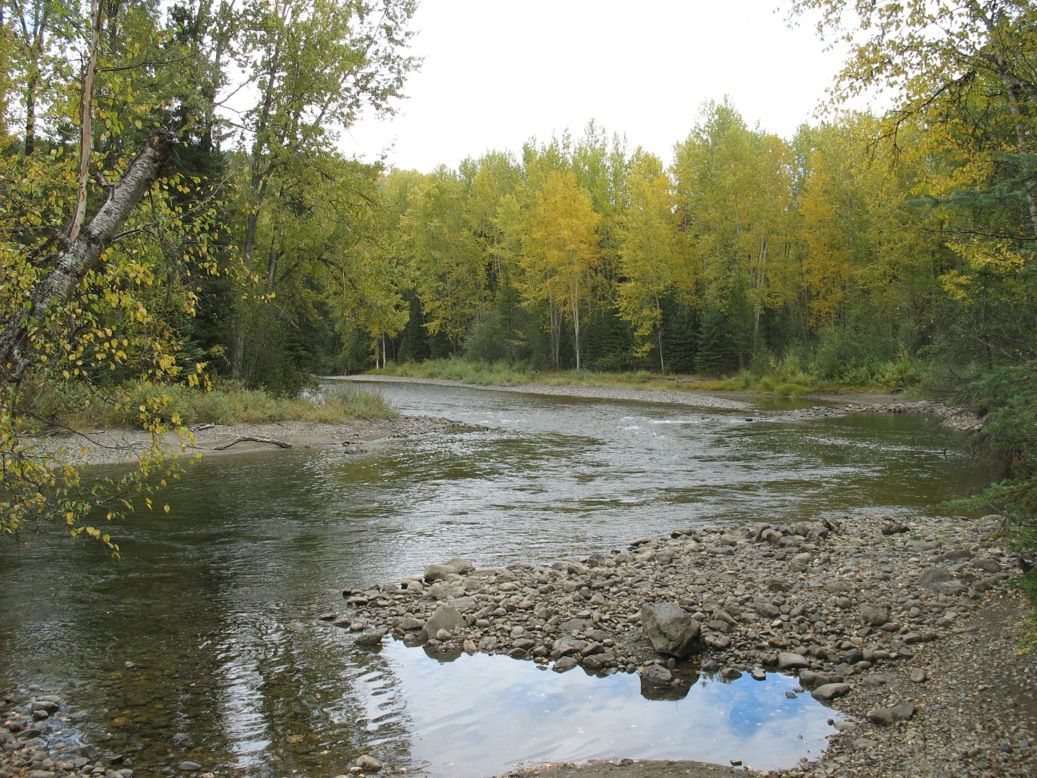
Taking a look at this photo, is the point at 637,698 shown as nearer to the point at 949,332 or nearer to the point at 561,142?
the point at 949,332

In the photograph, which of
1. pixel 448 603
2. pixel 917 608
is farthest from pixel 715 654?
pixel 448 603

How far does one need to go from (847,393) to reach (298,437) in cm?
2817

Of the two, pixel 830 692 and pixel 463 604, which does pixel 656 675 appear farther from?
pixel 463 604

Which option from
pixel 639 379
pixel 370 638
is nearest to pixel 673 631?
pixel 370 638

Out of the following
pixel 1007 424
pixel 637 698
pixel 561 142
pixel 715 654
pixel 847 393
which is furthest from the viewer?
pixel 561 142

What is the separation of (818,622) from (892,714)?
2.09 m

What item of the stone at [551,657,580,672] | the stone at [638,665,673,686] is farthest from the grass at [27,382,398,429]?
the stone at [638,665,673,686]

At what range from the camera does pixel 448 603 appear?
914 cm

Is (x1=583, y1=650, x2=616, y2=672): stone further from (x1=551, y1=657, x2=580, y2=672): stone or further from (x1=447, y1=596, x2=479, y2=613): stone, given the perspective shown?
(x1=447, y1=596, x2=479, y2=613): stone

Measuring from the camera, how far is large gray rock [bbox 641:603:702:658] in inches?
297

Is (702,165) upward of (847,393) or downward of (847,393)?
upward

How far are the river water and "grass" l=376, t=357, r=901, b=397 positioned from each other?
19166 mm

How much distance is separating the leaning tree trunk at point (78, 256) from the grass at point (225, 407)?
41.3ft

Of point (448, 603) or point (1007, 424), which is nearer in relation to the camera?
point (1007, 424)
